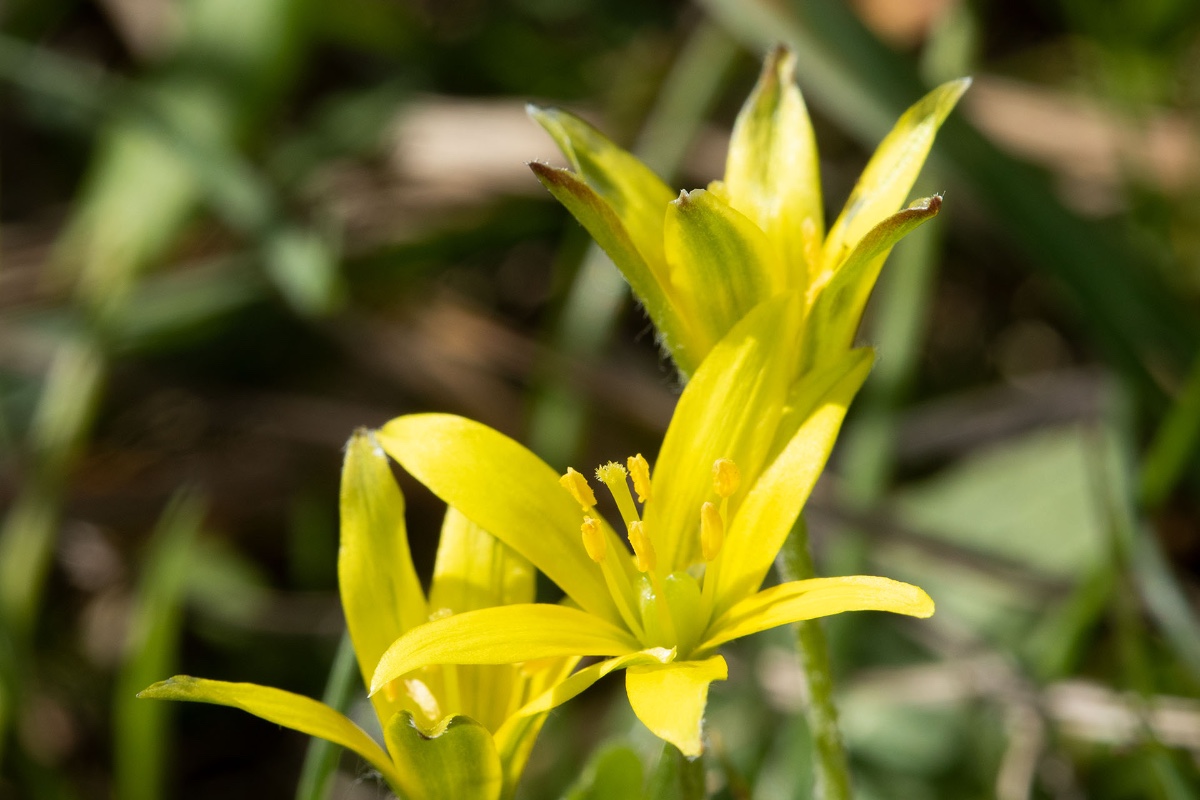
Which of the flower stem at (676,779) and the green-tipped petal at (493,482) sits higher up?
the green-tipped petal at (493,482)

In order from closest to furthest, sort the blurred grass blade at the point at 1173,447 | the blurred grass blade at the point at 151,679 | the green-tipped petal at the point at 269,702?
the green-tipped petal at the point at 269,702, the blurred grass blade at the point at 151,679, the blurred grass blade at the point at 1173,447

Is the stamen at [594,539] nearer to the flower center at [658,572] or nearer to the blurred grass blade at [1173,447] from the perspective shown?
the flower center at [658,572]

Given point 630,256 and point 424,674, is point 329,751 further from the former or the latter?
point 630,256

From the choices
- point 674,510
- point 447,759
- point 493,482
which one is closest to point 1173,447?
point 674,510

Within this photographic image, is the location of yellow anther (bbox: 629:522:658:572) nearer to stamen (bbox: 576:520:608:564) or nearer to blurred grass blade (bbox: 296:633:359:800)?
stamen (bbox: 576:520:608:564)

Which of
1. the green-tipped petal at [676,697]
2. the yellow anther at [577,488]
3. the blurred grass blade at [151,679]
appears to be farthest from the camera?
the blurred grass blade at [151,679]

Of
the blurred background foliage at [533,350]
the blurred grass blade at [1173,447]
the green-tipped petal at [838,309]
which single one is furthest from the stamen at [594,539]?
the blurred grass blade at [1173,447]

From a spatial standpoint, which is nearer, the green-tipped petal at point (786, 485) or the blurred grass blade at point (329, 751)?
the green-tipped petal at point (786, 485)
